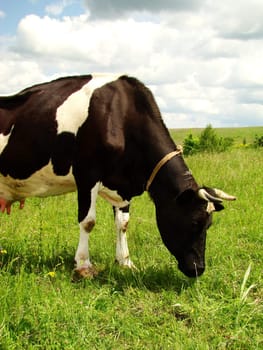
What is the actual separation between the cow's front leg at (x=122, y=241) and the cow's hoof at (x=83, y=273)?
1.84 ft

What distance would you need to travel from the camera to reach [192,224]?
542cm

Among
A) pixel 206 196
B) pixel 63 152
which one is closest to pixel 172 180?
pixel 206 196

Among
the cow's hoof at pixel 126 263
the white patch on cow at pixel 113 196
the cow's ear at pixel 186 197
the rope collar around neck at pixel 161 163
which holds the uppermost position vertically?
the rope collar around neck at pixel 161 163

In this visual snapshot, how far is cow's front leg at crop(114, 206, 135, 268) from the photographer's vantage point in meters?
6.30

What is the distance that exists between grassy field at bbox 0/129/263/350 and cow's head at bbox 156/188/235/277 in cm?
22

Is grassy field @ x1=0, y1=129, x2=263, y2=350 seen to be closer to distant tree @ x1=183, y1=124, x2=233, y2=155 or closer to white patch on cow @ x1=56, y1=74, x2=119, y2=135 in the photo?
white patch on cow @ x1=56, y1=74, x2=119, y2=135

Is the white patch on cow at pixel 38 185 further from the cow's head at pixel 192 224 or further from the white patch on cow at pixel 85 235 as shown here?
the cow's head at pixel 192 224

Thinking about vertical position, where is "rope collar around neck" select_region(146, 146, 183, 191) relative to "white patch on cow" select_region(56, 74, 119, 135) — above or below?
below

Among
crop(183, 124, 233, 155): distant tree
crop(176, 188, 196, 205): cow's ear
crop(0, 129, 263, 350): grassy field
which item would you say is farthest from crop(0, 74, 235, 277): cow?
crop(183, 124, 233, 155): distant tree

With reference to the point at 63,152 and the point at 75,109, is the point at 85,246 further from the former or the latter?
the point at 75,109

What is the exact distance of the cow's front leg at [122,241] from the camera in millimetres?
6297

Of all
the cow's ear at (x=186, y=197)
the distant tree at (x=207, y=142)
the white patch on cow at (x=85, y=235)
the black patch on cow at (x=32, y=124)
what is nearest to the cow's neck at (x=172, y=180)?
the cow's ear at (x=186, y=197)

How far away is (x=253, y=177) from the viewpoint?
12.0 m

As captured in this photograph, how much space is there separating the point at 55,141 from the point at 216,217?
3.66 meters
